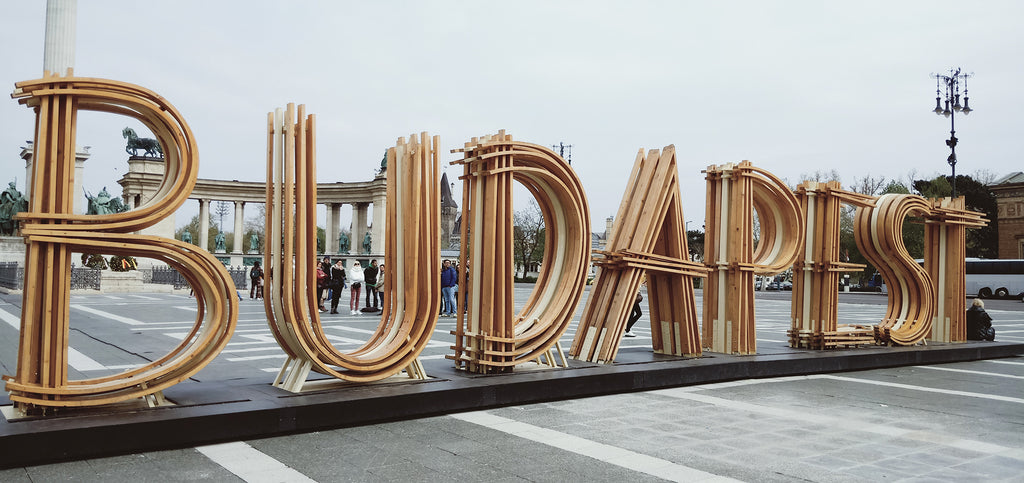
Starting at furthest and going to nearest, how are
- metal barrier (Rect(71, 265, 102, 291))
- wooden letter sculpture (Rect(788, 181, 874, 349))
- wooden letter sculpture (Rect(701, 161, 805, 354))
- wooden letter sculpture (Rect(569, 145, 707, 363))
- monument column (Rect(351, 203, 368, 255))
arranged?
monument column (Rect(351, 203, 368, 255))
metal barrier (Rect(71, 265, 102, 291))
wooden letter sculpture (Rect(788, 181, 874, 349))
wooden letter sculpture (Rect(701, 161, 805, 354))
wooden letter sculpture (Rect(569, 145, 707, 363))

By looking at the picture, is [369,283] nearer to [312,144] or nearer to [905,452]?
[312,144]

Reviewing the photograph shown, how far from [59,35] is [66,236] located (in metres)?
27.3

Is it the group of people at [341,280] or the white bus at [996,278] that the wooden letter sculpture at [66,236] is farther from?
the white bus at [996,278]

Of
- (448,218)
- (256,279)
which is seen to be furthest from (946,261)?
(448,218)

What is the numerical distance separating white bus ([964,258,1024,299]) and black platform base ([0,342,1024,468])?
43.0 m

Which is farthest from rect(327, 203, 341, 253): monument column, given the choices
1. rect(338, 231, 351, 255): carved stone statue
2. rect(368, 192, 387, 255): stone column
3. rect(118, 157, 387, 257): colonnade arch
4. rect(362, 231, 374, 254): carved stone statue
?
rect(368, 192, 387, 255): stone column

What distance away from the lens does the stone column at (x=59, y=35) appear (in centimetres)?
2811

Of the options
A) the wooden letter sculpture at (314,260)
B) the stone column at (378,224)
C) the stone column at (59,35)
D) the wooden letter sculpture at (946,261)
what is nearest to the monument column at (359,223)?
the stone column at (378,224)

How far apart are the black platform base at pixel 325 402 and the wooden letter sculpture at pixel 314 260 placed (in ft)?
A: 1.05

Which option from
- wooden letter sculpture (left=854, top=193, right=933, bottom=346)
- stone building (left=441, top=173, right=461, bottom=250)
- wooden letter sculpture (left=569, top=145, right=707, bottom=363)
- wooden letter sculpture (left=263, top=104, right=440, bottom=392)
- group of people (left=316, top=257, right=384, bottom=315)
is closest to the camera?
wooden letter sculpture (left=263, top=104, right=440, bottom=392)

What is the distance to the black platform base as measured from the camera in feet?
18.6

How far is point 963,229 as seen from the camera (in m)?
15.3

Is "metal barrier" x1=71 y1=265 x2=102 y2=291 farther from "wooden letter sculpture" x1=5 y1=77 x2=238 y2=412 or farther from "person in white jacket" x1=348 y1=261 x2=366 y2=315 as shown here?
"wooden letter sculpture" x1=5 y1=77 x2=238 y2=412

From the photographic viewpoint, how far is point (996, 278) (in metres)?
46.7
